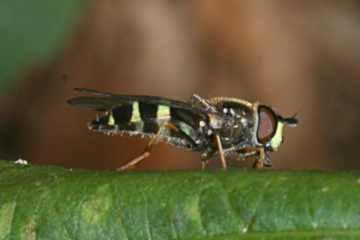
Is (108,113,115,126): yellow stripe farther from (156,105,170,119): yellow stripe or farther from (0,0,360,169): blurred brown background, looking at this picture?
(0,0,360,169): blurred brown background

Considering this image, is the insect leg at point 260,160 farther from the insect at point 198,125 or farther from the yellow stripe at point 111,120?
the yellow stripe at point 111,120

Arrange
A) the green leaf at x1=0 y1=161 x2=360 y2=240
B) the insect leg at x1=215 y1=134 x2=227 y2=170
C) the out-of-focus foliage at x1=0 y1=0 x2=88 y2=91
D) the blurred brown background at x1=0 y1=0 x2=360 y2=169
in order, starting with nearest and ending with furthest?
the green leaf at x1=0 y1=161 x2=360 y2=240, the insect leg at x1=215 y1=134 x2=227 y2=170, the out-of-focus foliage at x1=0 y1=0 x2=88 y2=91, the blurred brown background at x1=0 y1=0 x2=360 y2=169

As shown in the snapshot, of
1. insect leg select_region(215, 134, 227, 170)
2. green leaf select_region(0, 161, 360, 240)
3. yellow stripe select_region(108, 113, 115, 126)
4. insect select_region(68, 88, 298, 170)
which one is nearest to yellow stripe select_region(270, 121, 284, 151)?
insect select_region(68, 88, 298, 170)

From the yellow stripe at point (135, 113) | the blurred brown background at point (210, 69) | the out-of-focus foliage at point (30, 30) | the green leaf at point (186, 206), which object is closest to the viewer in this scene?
the green leaf at point (186, 206)

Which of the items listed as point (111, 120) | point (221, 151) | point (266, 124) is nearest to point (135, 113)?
point (111, 120)

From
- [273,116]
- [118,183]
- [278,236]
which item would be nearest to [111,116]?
[273,116]

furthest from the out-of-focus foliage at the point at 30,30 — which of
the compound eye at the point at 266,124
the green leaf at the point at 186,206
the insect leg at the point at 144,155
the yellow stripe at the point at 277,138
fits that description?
the green leaf at the point at 186,206

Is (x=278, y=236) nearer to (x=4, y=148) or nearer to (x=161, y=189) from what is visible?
(x=161, y=189)
